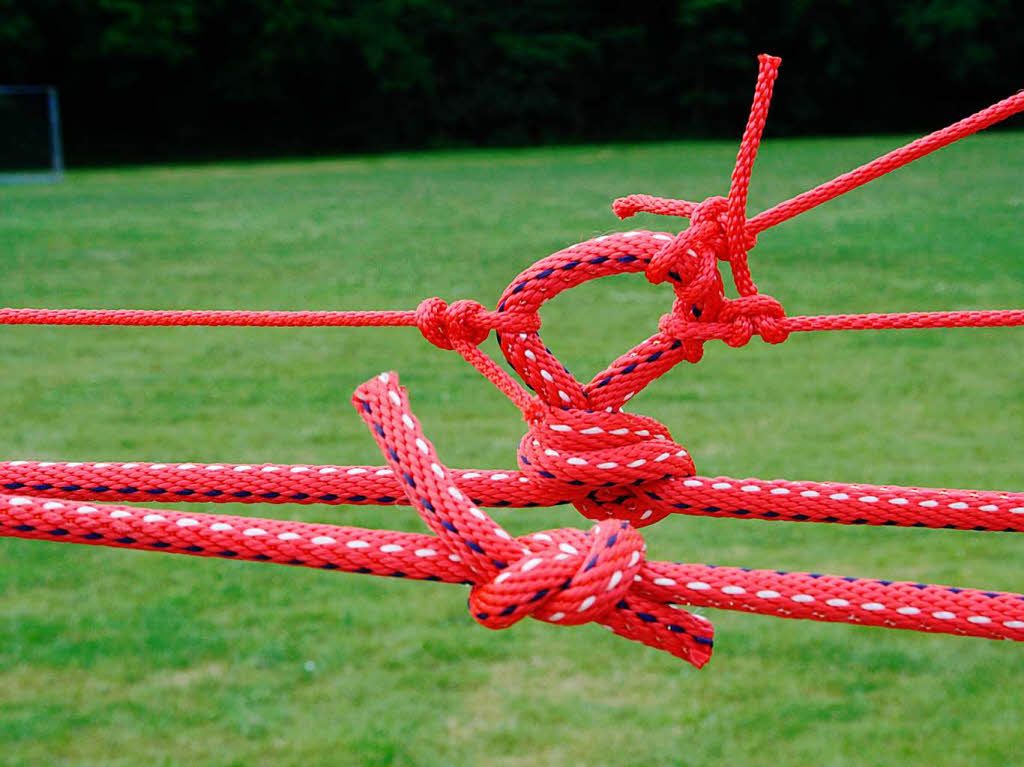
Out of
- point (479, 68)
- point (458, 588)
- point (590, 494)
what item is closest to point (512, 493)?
point (590, 494)

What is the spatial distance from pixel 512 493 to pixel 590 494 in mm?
88

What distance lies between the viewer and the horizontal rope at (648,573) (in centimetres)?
112

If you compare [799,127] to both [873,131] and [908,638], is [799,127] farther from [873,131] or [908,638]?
[908,638]

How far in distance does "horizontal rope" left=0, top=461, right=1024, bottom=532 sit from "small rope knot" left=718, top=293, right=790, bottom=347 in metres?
0.16

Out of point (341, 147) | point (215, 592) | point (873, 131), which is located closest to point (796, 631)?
point (215, 592)

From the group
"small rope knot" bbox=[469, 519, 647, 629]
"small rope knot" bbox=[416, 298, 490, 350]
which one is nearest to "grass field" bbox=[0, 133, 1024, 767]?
"small rope knot" bbox=[416, 298, 490, 350]

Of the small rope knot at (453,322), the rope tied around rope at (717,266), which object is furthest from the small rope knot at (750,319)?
the small rope knot at (453,322)

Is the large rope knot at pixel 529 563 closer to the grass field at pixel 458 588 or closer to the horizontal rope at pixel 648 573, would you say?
the horizontal rope at pixel 648 573

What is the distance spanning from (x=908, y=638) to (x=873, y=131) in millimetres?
29573

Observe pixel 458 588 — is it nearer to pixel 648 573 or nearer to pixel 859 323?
pixel 859 323

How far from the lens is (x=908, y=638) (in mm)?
2736

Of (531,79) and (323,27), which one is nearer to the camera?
(323,27)

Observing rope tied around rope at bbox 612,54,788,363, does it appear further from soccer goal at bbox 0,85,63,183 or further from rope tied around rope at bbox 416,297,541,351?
soccer goal at bbox 0,85,63,183

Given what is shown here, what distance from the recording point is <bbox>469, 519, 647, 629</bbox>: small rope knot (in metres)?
1.05
